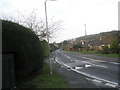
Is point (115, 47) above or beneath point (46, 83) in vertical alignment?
above

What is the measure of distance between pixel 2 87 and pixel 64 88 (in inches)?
112

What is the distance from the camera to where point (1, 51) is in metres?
5.29

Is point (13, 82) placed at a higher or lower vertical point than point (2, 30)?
lower

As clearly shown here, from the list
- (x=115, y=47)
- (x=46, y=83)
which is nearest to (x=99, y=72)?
(x=46, y=83)

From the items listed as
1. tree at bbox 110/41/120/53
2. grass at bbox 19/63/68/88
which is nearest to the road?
grass at bbox 19/63/68/88

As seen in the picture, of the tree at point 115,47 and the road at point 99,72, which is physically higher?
the tree at point 115,47

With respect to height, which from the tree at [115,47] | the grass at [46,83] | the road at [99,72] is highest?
the tree at [115,47]

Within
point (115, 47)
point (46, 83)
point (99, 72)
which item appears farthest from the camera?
point (115, 47)

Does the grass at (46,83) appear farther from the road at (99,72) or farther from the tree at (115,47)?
the tree at (115,47)

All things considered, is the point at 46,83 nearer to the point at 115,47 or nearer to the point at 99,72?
the point at 99,72

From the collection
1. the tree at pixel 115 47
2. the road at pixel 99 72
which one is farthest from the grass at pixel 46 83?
the tree at pixel 115 47

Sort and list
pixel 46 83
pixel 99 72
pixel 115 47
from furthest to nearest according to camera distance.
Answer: pixel 115 47, pixel 99 72, pixel 46 83

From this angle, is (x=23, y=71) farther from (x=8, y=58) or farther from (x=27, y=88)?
(x=8, y=58)

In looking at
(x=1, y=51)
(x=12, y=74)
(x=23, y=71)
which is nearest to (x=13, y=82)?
(x=12, y=74)
